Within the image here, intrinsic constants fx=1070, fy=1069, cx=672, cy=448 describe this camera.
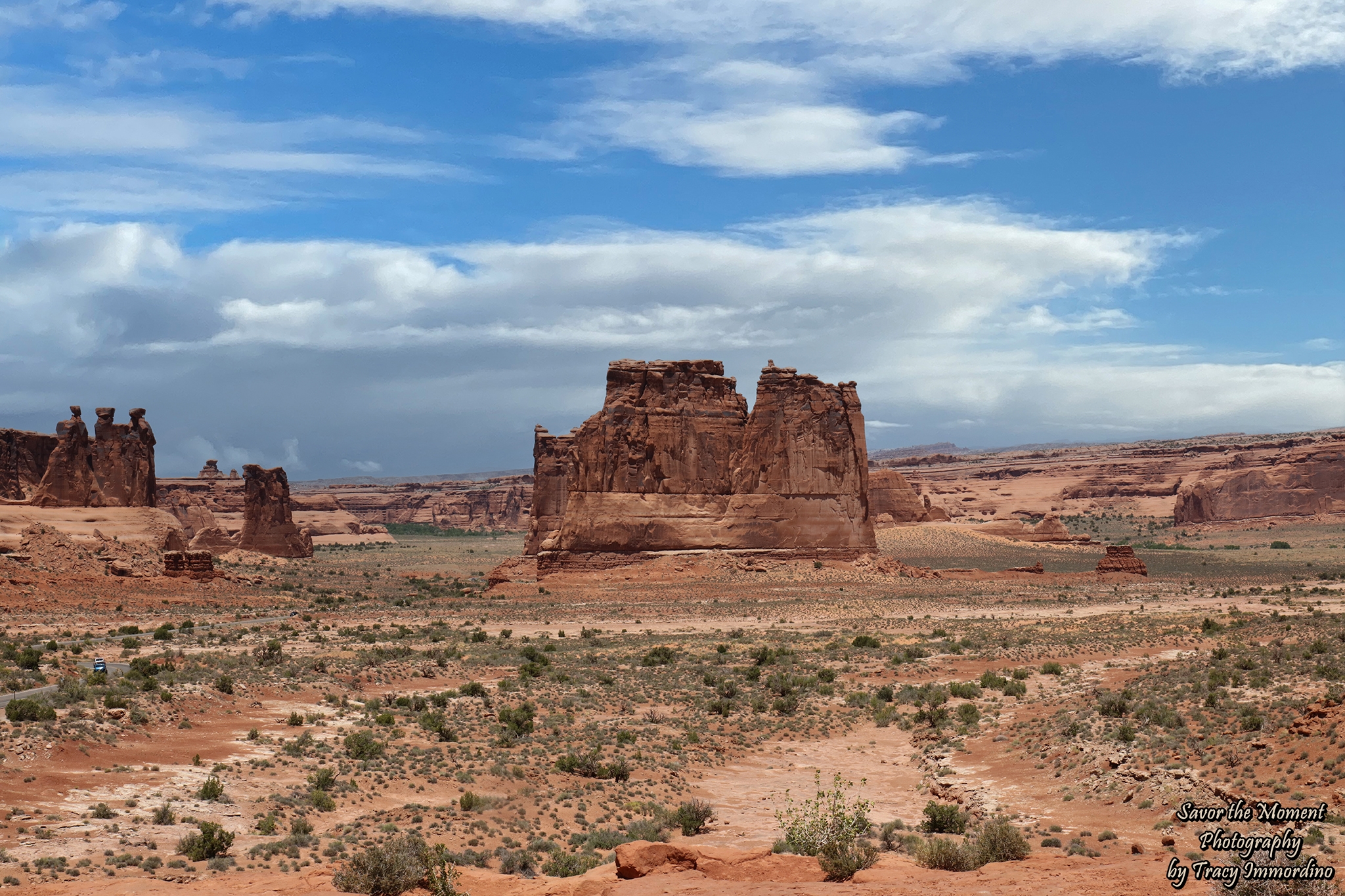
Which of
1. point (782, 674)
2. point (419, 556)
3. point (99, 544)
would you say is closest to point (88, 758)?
point (782, 674)

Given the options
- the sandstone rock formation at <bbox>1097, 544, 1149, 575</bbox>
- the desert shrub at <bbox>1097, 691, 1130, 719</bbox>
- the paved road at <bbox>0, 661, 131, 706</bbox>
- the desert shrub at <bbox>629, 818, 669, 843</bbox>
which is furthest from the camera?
the sandstone rock formation at <bbox>1097, 544, 1149, 575</bbox>

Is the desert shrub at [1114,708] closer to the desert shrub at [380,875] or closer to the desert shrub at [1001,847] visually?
the desert shrub at [1001,847]

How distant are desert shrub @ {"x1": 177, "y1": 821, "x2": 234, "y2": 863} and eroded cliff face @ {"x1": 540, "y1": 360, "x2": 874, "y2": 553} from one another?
41.0 meters

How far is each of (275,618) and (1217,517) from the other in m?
97.5

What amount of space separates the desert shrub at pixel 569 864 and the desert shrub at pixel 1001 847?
458 cm

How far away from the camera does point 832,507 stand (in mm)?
54969

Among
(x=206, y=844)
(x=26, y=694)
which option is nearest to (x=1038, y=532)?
(x=26, y=694)

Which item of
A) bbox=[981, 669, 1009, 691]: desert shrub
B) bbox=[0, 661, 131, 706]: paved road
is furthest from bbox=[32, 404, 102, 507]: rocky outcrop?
bbox=[981, 669, 1009, 691]: desert shrub

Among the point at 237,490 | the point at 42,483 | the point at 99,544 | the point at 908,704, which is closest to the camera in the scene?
the point at 908,704

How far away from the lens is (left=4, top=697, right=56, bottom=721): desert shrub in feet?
57.5

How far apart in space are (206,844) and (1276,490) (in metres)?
113

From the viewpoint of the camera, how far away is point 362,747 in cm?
1869

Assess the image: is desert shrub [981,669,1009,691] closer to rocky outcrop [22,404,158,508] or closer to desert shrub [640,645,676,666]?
desert shrub [640,645,676,666]

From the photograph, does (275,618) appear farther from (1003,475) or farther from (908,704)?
(1003,475)
